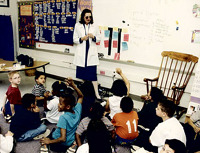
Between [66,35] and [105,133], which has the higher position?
[66,35]

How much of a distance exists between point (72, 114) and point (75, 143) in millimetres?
354

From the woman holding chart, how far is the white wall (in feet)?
1.46

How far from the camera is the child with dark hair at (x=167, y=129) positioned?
1645 millimetres

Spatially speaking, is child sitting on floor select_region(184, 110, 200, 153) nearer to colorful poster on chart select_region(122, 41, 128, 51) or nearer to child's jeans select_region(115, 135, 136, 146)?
child's jeans select_region(115, 135, 136, 146)

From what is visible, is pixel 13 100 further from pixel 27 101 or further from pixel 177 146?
pixel 177 146

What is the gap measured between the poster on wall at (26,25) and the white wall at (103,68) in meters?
0.20

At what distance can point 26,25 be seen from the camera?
16.9 feet

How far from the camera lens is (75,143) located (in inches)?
82.6

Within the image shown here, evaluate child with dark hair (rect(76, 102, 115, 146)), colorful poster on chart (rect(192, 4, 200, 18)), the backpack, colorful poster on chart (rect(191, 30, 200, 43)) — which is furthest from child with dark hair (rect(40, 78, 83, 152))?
colorful poster on chart (rect(192, 4, 200, 18))

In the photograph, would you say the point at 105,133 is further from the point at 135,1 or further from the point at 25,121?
the point at 135,1

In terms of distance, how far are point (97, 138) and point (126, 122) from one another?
58 cm

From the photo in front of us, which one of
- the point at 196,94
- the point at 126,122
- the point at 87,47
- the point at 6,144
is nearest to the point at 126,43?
the point at 87,47

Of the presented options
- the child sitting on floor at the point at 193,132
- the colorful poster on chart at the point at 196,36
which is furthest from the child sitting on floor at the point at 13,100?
the colorful poster on chart at the point at 196,36

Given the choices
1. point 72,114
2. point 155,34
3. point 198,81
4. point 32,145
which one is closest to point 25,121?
point 32,145
